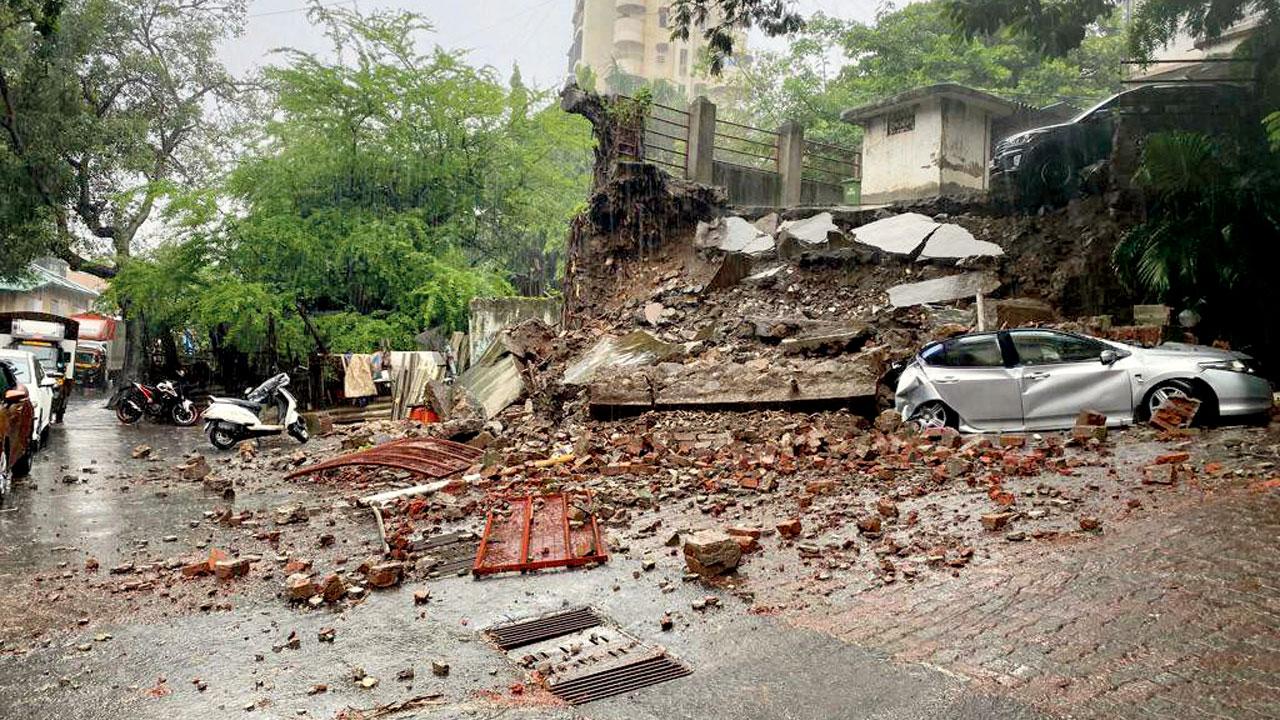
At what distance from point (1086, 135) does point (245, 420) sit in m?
15.9

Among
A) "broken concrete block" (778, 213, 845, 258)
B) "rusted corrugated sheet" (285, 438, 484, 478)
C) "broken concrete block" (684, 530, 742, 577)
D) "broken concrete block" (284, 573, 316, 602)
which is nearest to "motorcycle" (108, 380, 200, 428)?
"rusted corrugated sheet" (285, 438, 484, 478)

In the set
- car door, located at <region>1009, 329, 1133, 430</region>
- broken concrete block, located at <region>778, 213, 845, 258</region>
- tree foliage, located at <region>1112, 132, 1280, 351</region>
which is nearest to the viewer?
car door, located at <region>1009, 329, 1133, 430</region>

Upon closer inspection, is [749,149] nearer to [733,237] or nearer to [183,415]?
[733,237]

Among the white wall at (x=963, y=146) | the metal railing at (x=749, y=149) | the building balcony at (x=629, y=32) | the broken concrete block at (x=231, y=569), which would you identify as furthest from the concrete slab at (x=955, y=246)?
the building balcony at (x=629, y=32)

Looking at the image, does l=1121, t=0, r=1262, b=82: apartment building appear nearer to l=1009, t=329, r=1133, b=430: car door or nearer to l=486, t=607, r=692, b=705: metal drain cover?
l=1009, t=329, r=1133, b=430: car door

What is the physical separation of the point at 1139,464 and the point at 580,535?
5.18 metres

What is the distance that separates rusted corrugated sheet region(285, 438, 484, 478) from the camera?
1075 cm

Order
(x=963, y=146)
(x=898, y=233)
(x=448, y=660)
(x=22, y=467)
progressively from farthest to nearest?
(x=963, y=146), (x=898, y=233), (x=22, y=467), (x=448, y=660)

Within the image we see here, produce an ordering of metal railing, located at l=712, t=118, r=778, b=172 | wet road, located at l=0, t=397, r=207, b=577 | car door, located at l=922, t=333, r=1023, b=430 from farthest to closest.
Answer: metal railing, located at l=712, t=118, r=778, b=172 < car door, located at l=922, t=333, r=1023, b=430 < wet road, located at l=0, t=397, r=207, b=577

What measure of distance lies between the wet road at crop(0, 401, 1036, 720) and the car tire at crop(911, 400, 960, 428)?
5440mm

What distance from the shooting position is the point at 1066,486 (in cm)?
725

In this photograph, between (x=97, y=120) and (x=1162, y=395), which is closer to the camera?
(x=1162, y=395)

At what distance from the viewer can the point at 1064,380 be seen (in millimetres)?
9734

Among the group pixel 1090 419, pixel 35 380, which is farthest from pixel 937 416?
pixel 35 380
